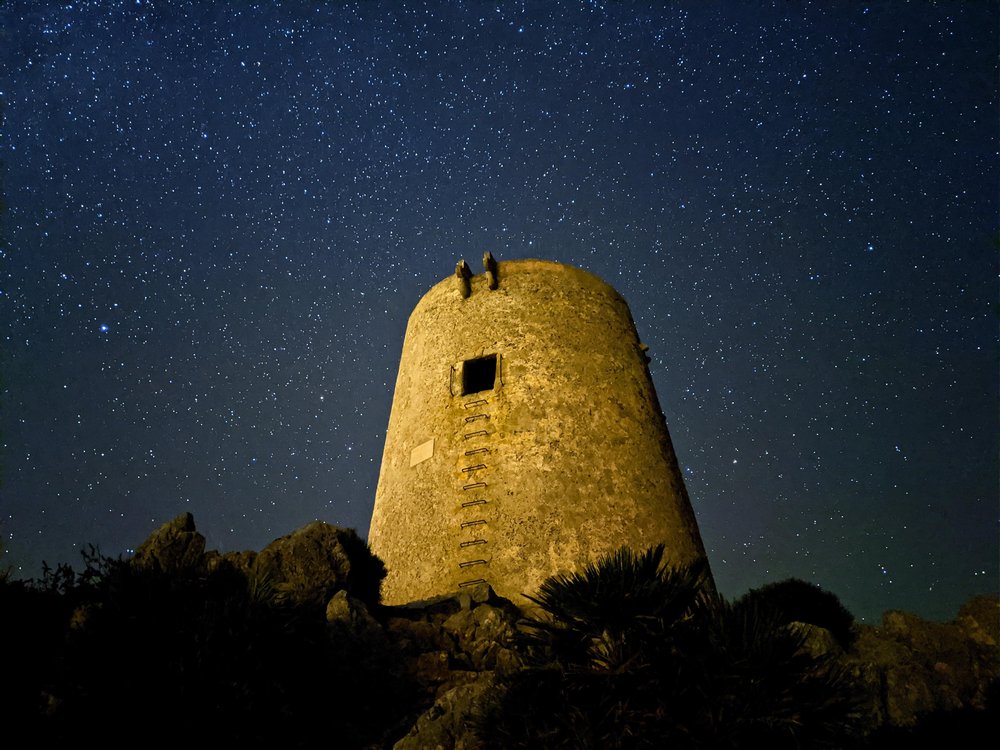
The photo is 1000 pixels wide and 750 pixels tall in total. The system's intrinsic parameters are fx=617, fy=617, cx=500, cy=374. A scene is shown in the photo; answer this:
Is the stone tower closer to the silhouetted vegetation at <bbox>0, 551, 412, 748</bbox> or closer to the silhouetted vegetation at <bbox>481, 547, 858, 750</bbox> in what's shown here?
the silhouetted vegetation at <bbox>0, 551, 412, 748</bbox>

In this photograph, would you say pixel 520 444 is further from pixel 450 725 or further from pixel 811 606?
pixel 811 606

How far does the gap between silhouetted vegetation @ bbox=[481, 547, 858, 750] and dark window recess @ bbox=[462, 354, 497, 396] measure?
6222mm

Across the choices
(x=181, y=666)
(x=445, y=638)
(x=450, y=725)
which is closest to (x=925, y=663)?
(x=445, y=638)

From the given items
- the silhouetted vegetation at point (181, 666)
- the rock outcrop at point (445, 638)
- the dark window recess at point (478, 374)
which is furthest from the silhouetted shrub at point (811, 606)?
the silhouetted vegetation at point (181, 666)

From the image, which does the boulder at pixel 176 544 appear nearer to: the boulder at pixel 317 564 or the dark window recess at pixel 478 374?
the boulder at pixel 317 564

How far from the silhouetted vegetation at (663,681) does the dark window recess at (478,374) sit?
245 inches

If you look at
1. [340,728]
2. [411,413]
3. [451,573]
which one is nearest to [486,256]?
[411,413]

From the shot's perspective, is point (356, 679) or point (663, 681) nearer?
point (663, 681)

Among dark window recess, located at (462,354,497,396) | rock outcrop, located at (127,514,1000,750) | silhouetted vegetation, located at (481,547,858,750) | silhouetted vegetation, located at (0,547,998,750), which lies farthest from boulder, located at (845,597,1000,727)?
dark window recess, located at (462,354,497,396)

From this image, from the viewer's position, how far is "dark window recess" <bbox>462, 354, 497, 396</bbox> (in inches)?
433

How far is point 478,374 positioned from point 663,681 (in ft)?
25.2

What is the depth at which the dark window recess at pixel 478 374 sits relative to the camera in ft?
36.1

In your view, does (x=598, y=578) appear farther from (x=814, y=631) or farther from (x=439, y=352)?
(x=439, y=352)

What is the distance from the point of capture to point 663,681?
14.4 feet
